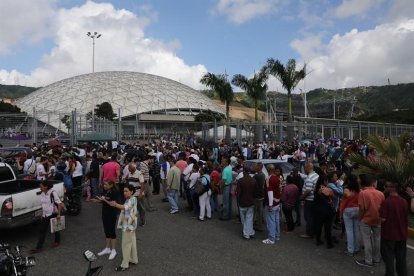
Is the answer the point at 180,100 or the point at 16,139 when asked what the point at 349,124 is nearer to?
the point at 16,139

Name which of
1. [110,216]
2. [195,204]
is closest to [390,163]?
[195,204]

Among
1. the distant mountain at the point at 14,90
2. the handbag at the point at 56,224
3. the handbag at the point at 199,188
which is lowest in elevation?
the handbag at the point at 56,224

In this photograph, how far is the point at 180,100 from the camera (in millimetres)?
78000

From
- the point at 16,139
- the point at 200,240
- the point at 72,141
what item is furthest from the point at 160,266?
the point at 16,139

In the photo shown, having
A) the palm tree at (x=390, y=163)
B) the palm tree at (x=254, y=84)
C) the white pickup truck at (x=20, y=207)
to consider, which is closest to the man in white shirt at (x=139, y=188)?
the white pickup truck at (x=20, y=207)

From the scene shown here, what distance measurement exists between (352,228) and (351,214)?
0.79 ft

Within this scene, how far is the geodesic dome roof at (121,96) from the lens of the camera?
233ft

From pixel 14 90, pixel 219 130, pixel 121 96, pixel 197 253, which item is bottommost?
pixel 197 253

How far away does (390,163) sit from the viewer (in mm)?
9875

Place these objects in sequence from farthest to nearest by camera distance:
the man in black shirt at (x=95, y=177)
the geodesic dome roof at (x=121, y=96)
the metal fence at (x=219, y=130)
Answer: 1. the geodesic dome roof at (x=121, y=96)
2. the metal fence at (x=219, y=130)
3. the man in black shirt at (x=95, y=177)

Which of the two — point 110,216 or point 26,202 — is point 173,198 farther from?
point 26,202

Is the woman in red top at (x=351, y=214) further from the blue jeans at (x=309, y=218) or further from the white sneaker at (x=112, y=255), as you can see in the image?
the white sneaker at (x=112, y=255)

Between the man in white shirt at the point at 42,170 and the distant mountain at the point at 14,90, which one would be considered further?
the distant mountain at the point at 14,90

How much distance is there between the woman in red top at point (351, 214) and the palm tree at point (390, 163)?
3104mm
